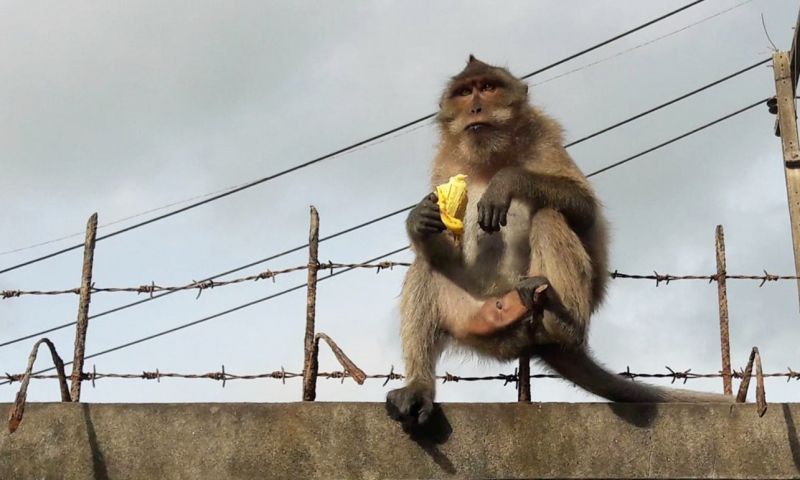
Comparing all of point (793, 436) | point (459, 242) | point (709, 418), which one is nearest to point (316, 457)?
point (459, 242)

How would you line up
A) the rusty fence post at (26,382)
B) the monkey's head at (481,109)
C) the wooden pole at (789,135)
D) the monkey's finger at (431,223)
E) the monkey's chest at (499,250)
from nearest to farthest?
the rusty fence post at (26,382), the monkey's finger at (431,223), the monkey's chest at (499,250), the monkey's head at (481,109), the wooden pole at (789,135)

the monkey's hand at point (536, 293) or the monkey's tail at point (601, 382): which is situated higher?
the monkey's hand at point (536, 293)

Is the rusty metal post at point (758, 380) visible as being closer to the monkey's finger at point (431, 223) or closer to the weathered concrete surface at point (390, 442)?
the weathered concrete surface at point (390, 442)

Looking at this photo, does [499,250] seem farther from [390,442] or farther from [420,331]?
[390,442]

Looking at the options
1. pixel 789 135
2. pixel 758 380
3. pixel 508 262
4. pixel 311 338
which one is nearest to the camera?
pixel 758 380

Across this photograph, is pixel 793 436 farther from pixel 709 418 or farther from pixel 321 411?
pixel 321 411

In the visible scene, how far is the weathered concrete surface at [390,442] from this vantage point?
208 inches

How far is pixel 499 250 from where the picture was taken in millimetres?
6117

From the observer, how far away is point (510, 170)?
5.86m

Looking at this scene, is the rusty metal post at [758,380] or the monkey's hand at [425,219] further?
the monkey's hand at [425,219]

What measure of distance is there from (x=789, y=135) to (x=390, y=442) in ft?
16.9

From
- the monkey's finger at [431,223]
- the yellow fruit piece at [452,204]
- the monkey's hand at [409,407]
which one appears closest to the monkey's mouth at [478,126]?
the yellow fruit piece at [452,204]

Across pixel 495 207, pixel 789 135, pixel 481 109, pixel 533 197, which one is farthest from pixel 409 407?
pixel 789 135

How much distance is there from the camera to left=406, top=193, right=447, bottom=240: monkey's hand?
229 inches
